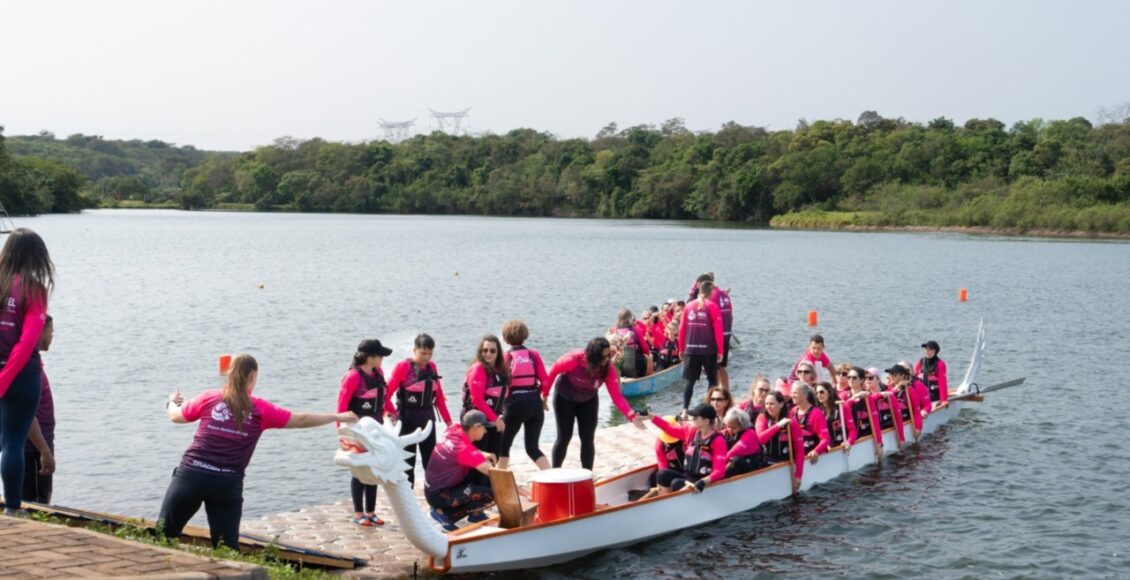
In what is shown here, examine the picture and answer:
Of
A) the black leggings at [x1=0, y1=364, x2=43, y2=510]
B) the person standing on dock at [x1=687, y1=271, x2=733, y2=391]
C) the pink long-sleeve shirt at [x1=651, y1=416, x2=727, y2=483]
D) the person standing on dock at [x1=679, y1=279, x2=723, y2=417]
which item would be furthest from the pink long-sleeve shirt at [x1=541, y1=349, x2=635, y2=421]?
the black leggings at [x1=0, y1=364, x2=43, y2=510]

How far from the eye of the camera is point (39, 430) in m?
8.87

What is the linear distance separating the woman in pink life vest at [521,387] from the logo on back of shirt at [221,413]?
407 centimetres

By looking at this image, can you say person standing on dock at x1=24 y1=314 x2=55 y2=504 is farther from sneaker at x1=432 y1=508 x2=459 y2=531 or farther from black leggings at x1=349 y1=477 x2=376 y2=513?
sneaker at x1=432 y1=508 x2=459 y2=531

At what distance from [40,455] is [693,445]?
654 centimetres

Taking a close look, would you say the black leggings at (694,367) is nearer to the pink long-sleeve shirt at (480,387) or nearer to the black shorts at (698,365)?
the black shorts at (698,365)

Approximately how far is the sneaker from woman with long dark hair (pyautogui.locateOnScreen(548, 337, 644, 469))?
2246 mm

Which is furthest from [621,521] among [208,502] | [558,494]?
[208,502]

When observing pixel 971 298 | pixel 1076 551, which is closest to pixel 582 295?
pixel 971 298

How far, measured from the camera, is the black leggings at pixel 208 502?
308 inches

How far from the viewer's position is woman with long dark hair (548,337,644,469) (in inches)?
463

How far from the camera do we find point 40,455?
29.9ft

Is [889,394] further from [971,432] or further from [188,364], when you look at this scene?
[188,364]

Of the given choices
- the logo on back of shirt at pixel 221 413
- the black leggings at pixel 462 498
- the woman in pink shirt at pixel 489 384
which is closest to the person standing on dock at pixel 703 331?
the woman in pink shirt at pixel 489 384

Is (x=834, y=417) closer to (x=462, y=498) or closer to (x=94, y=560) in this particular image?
(x=462, y=498)
